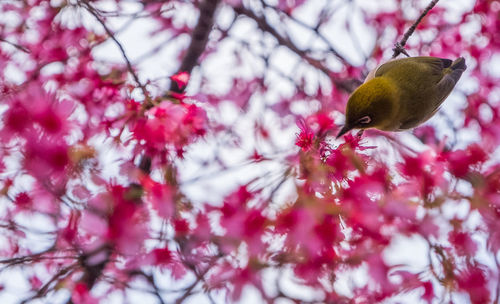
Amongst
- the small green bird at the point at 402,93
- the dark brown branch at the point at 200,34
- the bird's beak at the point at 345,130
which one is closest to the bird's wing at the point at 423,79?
the small green bird at the point at 402,93

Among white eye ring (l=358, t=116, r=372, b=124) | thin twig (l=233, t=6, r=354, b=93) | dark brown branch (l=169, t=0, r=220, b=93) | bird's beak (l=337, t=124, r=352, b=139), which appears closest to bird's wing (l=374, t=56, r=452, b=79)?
thin twig (l=233, t=6, r=354, b=93)

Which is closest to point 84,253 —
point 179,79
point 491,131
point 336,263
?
point 179,79

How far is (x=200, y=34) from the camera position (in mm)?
2625

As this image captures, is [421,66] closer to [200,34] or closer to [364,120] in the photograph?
[364,120]

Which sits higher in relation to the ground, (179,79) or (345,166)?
(179,79)

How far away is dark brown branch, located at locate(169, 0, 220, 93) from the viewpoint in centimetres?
249

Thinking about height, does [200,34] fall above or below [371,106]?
above

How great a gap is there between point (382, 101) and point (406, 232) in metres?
0.74

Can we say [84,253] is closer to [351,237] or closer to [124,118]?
[124,118]

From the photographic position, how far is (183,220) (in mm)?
1887

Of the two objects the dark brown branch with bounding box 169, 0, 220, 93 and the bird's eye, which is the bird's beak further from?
the dark brown branch with bounding box 169, 0, 220, 93

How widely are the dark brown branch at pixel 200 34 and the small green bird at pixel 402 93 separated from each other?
104cm

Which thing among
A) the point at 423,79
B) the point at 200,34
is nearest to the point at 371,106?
the point at 423,79

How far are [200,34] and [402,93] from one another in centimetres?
135
